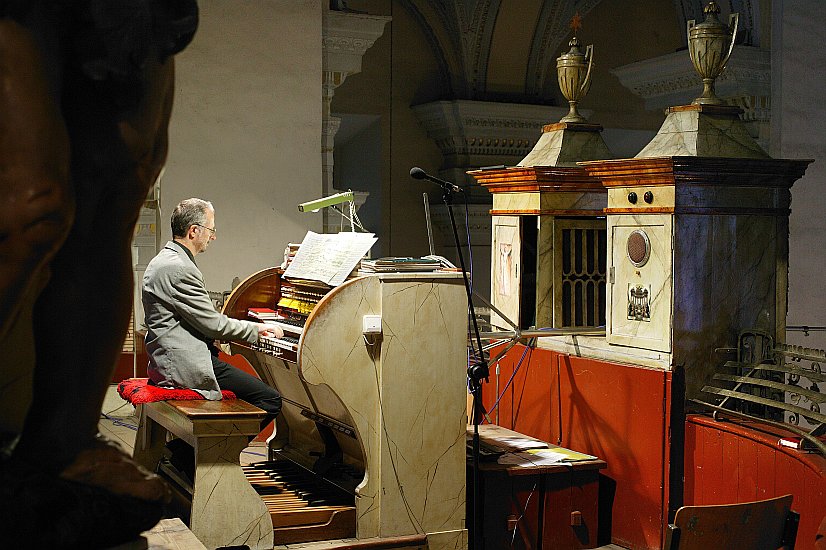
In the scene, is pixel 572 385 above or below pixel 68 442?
below

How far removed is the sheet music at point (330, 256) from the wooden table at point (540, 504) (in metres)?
1.14

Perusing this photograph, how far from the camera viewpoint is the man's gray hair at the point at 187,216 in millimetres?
5344

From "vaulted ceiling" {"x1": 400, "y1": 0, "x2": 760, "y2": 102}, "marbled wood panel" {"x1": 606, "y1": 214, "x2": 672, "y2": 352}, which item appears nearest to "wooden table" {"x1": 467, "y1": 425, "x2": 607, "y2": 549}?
"marbled wood panel" {"x1": 606, "y1": 214, "x2": 672, "y2": 352}

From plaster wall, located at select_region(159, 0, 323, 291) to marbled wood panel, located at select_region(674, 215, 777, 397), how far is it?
3209 millimetres

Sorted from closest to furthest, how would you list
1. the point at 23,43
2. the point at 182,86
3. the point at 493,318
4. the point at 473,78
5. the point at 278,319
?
the point at 23,43 → the point at 278,319 → the point at 493,318 → the point at 182,86 → the point at 473,78

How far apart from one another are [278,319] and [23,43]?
4.29 metres

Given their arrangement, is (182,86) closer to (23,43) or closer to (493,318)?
(493,318)

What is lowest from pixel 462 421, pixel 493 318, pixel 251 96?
pixel 462 421

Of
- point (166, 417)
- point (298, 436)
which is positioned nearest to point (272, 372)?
point (298, 436)

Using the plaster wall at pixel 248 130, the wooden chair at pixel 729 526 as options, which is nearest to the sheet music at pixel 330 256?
the plaster wall at pixel 248 130

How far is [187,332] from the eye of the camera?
17.2 feet

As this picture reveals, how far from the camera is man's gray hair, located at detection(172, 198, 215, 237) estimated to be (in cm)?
534

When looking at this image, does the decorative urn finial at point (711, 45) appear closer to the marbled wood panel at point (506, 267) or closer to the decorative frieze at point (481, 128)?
→ the marbled wood panel at point (506, 267)

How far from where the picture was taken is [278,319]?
573 centimetres
